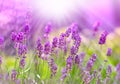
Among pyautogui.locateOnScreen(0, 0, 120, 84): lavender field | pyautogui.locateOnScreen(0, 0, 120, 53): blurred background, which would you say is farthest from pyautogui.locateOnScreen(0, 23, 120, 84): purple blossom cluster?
pyautogui.locateOnScreen(0, 0, 120, 53): blurred background

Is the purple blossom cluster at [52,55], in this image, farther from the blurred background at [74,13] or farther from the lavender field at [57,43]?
the blurred background at [74,13]

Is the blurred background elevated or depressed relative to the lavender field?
elevated

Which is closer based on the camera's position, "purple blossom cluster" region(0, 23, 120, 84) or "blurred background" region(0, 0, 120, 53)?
"purple blossom cluster" region(0, 23, 120, 84)

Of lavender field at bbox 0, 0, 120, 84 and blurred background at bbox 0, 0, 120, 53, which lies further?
blurred background at bbox 0, 0, 120, 53

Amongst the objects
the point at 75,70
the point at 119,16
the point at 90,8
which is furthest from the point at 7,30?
the point at 119,16

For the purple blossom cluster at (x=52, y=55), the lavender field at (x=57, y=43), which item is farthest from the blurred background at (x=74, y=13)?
the purple blossom cluster at (x=52, y=55)

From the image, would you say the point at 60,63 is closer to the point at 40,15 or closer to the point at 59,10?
the point at 40,15

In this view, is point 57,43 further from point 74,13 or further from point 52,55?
point 74,13

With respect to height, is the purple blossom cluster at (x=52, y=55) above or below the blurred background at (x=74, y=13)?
below

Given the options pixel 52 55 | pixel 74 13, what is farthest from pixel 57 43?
pixel 74 13

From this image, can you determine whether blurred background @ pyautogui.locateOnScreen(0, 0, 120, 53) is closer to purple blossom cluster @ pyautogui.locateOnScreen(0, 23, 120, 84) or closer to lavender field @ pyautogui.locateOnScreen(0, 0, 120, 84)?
lavender field @ pyautogui.locateOnScreen(0, 0, 120, 84)
